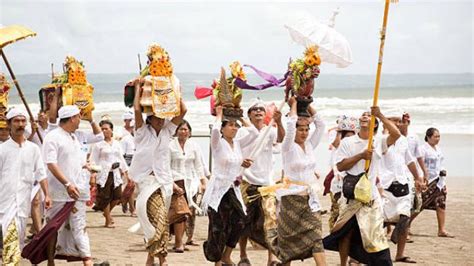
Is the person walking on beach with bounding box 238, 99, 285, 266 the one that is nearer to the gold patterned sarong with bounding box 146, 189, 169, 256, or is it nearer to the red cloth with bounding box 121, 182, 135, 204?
the gold patterned sarong with bounding box 146, 189, 169, 256

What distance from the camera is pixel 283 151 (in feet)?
37.3

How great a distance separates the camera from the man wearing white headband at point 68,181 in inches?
442

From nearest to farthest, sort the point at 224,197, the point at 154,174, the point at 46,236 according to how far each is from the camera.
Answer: the point at 46,236 < the point at 154,174 < the point at 224,197

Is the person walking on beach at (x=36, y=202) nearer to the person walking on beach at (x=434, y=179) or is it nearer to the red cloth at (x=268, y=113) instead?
the red cloth at (x=268, y=113)

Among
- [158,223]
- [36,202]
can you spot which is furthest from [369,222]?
[36,202]

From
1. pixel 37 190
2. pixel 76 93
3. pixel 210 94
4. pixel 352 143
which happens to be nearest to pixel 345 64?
pixel 352 143

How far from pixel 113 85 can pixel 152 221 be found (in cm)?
8493

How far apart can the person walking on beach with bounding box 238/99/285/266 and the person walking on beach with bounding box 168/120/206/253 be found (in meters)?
1.01

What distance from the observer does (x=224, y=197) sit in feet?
39.3

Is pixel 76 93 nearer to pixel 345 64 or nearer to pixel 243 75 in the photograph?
pixel 243 75

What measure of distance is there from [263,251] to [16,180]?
15.0 feet

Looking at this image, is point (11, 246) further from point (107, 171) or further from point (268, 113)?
point (107, 171)

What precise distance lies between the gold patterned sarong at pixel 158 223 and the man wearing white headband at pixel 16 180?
1254mm

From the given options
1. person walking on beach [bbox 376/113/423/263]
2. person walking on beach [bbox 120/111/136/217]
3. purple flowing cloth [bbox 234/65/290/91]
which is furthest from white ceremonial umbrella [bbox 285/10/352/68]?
person walking on beach [bbox 120/111/136/217]
